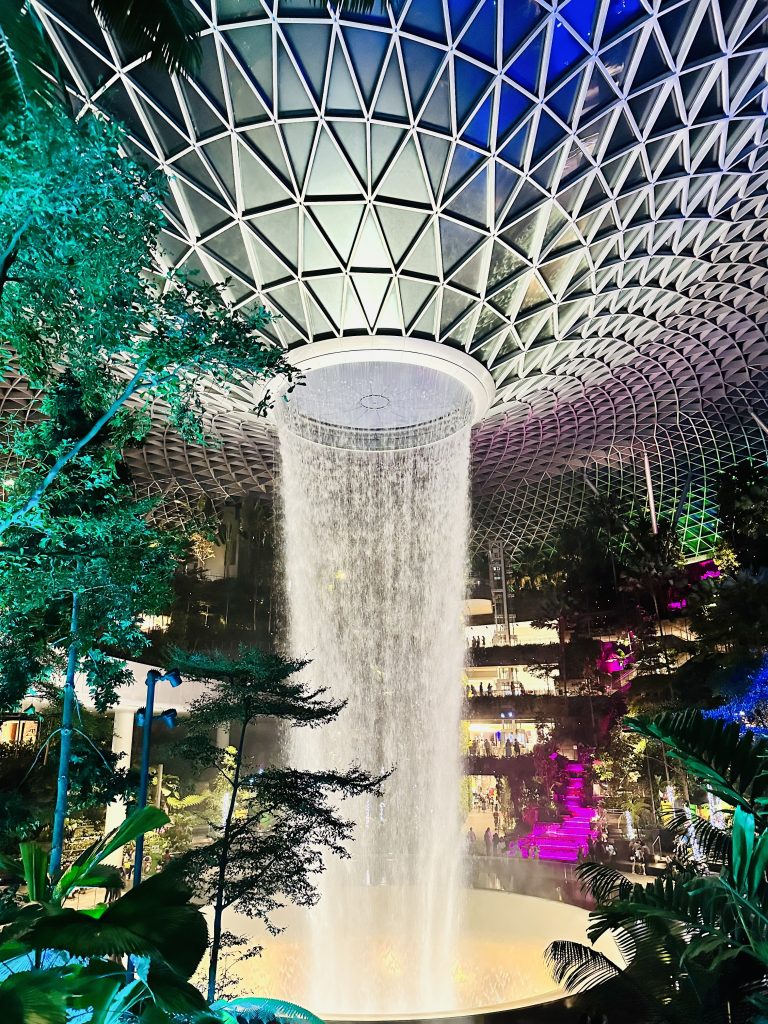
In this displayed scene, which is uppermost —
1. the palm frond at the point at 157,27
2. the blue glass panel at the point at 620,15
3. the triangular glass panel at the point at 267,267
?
the blue glass panel at the point at 620,15

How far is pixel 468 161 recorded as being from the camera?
19.0m

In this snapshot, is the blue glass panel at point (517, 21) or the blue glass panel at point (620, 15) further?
the blue glass panel at point (620, 15)

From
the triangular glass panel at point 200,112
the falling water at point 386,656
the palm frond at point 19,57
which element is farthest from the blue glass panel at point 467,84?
the palm frond at point 19,57

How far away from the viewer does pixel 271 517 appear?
51.3 metres

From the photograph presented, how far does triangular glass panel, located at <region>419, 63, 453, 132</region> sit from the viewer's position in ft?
56.9

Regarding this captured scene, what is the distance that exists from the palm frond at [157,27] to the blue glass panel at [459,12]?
9611 millimetres

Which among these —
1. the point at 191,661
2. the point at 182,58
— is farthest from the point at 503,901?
the point at 182,58

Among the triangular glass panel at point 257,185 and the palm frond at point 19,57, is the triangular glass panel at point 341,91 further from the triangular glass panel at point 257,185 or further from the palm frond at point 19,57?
the palm frond at point 19,57

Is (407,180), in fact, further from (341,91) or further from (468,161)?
(341,91)

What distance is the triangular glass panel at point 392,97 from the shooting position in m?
16.9

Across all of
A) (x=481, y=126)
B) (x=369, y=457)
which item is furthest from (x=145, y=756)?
(x=369, y=457)

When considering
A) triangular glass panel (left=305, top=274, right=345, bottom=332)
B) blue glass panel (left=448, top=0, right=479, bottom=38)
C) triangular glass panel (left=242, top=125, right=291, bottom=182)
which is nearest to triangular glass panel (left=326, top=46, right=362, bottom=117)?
triangular glass panel (left=242, top=125, right=291, bottom=182)

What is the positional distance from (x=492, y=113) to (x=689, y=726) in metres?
17.0

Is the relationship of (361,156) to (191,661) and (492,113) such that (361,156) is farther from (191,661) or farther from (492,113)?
(191,661)
